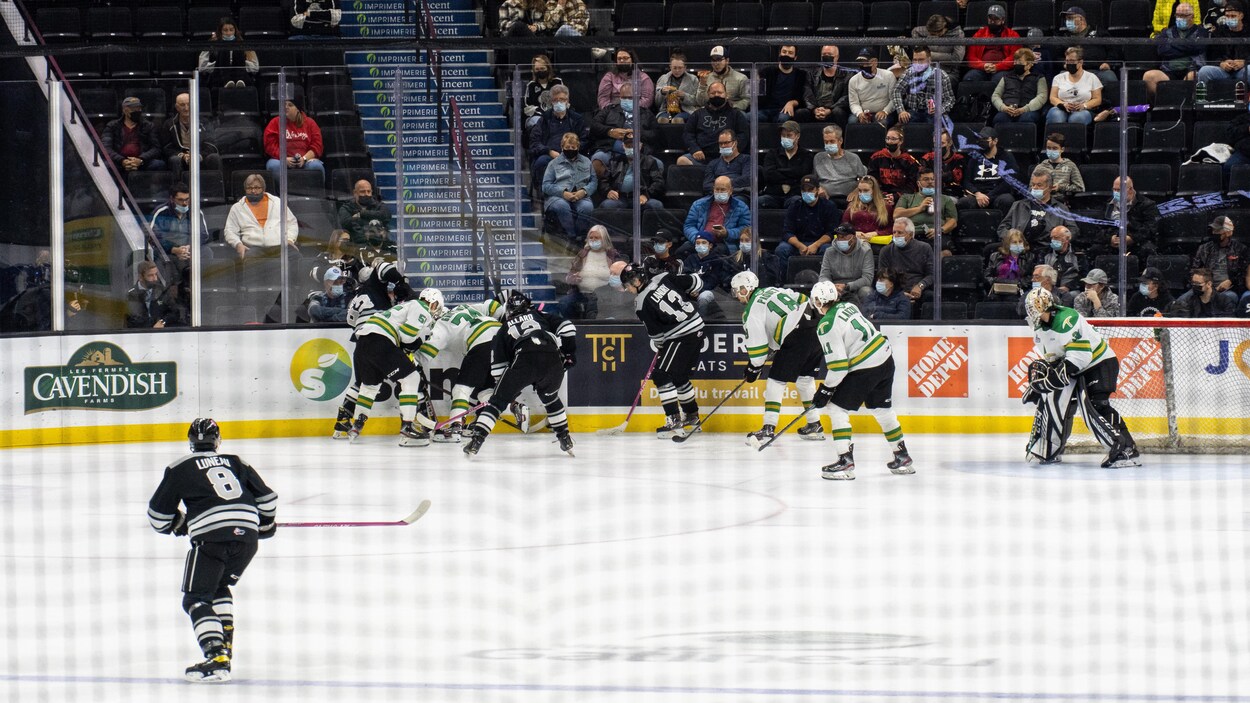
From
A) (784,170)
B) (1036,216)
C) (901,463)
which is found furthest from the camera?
(784,170)

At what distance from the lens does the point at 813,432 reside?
11.5 metres

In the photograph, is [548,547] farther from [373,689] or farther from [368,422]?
[368,422]

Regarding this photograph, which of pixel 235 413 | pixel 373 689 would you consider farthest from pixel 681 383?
pixel 373 689

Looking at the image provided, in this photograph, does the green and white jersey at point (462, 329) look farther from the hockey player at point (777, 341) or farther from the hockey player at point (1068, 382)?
the hockey player at point (1068, 382)

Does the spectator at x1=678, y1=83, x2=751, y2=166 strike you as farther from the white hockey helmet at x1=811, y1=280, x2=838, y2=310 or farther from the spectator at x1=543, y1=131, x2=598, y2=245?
the white hockey helmet at x1=811, y1=280, x2=838, y2=310

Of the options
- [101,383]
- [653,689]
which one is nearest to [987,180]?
[101,383]

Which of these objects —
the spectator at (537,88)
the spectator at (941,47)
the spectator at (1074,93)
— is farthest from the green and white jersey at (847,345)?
the spectator at (941,47)

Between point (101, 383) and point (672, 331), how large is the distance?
398cm

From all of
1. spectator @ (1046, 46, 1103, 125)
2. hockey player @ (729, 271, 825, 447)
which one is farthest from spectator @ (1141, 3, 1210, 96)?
hockey player @ (729, 271, 825, 447)

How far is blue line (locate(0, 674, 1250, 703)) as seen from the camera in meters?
4.79

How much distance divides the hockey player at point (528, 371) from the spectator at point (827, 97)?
286cm

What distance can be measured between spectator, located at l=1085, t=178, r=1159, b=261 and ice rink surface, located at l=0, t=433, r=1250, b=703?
177 cm

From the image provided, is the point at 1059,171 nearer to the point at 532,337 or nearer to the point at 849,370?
the point at 849,370

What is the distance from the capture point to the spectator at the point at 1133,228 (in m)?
11.3
